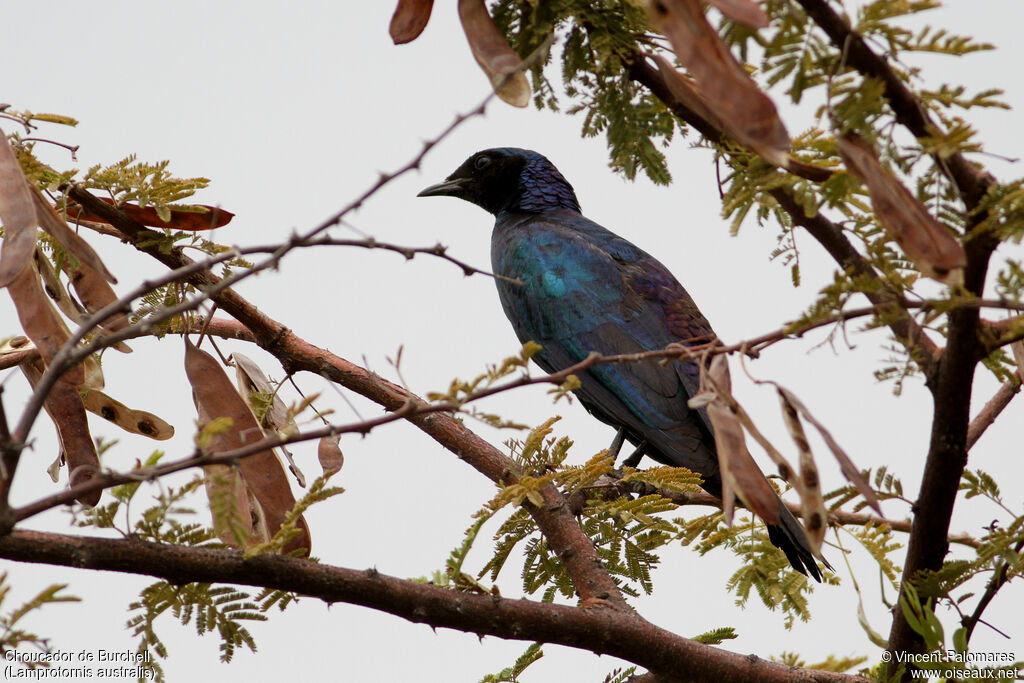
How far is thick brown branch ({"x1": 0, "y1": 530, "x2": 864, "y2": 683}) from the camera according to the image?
215 centimetres

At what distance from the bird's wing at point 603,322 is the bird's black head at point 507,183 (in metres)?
0.51

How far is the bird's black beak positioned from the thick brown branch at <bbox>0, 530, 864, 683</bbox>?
3.78 m

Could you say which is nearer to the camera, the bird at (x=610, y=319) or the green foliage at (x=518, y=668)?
the green foliage at (x=518, y=668)

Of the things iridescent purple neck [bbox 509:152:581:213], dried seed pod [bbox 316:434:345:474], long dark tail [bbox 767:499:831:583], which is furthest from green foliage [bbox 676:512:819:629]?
iridescent purple neck [bbox 509:152:581:213]

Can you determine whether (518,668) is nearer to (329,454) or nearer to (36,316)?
(329,454)

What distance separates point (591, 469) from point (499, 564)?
44 cm

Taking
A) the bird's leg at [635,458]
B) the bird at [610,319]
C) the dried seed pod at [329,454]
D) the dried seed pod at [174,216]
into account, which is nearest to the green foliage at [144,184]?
the dried seed pod at [174,216]

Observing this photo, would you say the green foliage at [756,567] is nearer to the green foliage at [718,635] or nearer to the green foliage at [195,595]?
the green foliage at [718,635]

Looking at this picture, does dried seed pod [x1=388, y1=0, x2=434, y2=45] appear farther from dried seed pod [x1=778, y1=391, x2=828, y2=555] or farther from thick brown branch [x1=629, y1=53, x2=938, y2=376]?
dried seed pod [x1=778, y1=391, x2=828, y2=555]

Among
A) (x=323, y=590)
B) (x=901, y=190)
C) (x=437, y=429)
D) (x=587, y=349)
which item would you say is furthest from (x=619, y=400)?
(x=901, y=190)

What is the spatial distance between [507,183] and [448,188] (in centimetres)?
37

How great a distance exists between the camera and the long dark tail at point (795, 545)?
353 centimetres

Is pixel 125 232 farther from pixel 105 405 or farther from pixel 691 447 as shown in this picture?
pixel 691 447

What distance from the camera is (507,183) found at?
6.22 m
